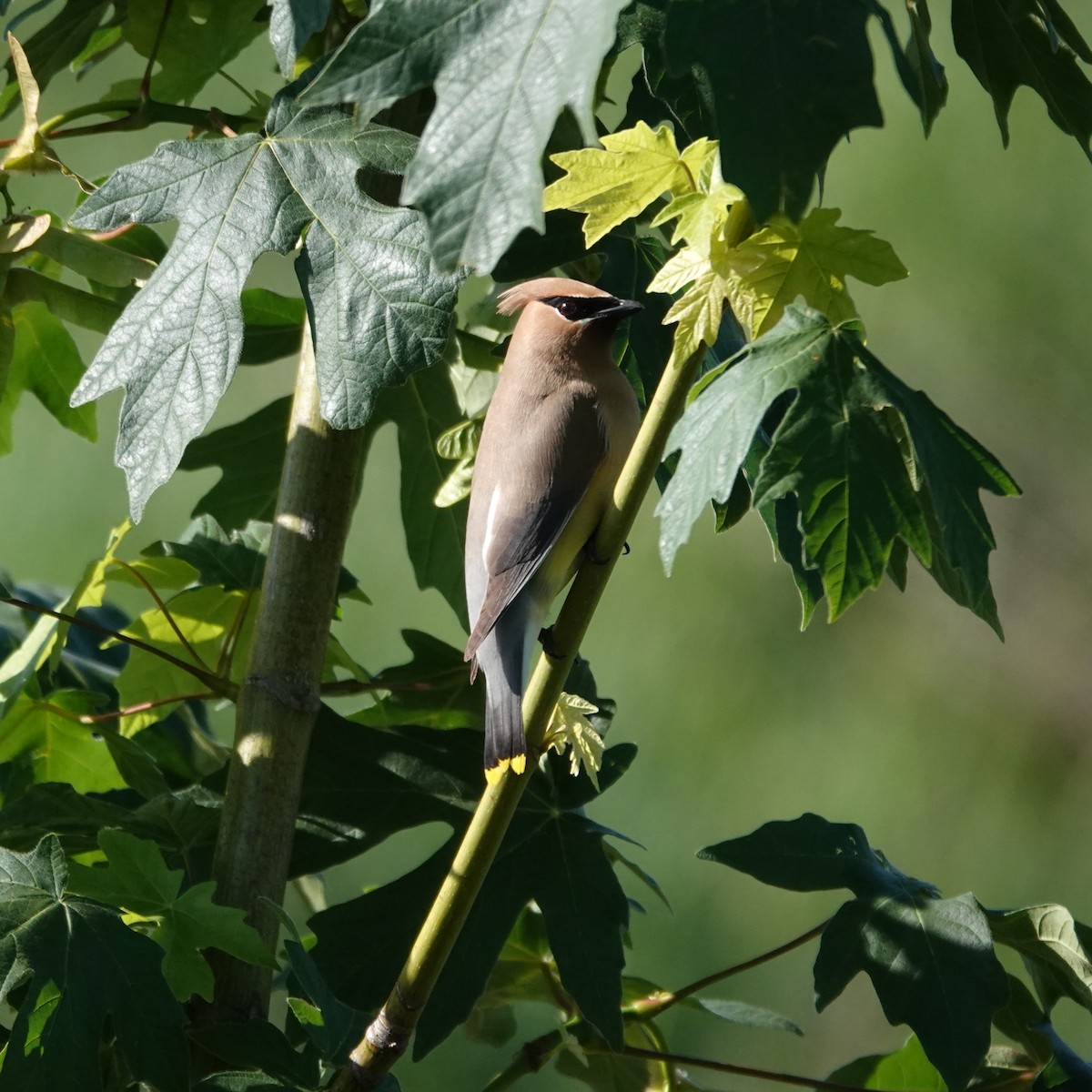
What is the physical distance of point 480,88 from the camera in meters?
0.79

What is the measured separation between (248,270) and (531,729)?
15.5 inches

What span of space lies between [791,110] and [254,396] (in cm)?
296

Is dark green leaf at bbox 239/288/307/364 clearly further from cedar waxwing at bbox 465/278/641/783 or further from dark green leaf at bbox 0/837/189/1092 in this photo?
dark green leaf at bbox 0/837/189/1092

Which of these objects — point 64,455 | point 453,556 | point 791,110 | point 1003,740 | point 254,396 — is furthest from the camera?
point 254,396

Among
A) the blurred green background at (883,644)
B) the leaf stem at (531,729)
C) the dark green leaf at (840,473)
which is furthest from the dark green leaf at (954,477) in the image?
the blurred green background at (883,644)

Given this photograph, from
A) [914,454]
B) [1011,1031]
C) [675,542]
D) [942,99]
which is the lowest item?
[1011,1031]

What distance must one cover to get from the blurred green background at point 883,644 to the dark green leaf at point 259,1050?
1.86 m

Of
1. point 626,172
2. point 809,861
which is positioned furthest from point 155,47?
point 809,861

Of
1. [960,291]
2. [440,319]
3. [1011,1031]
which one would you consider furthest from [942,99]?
[960,291]

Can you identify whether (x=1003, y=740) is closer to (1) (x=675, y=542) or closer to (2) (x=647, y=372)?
(2) (x=647, y=372)

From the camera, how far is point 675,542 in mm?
818

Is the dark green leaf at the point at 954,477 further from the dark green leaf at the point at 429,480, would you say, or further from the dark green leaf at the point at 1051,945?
the dark green leaf at the point at 429,480

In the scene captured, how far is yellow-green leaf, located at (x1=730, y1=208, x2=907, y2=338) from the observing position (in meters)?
0.88

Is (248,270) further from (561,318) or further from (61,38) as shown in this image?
(61,38)
